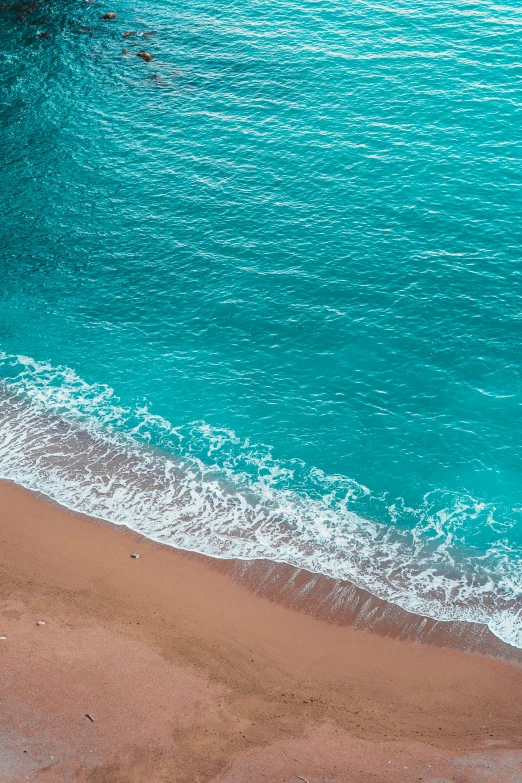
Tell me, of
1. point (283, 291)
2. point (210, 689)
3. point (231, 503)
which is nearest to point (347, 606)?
point (210, 689)

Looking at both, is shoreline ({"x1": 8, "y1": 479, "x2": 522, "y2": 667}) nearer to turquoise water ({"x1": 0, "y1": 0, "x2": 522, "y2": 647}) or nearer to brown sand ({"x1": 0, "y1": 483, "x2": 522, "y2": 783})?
brown sand ({"x1": 0, "y1": 483, "x2": 522, "y2": 783})

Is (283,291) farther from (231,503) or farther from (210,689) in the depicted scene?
(210,689)

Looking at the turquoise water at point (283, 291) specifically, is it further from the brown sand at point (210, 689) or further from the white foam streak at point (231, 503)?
the brown sand at point (210, 689)

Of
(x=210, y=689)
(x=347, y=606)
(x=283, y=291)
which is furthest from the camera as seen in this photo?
(x=283, y=291)

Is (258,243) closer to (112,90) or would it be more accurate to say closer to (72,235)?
(72,235)

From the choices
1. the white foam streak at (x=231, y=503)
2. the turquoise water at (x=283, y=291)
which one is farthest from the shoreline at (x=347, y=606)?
the turquoise water at (x=283, y=291)
